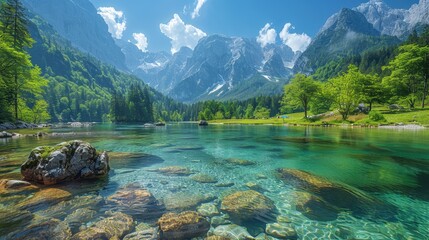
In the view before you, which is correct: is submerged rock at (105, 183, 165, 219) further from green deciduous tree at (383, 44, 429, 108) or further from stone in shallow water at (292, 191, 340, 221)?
green deciduous tree at (383, 44, 429, 108)

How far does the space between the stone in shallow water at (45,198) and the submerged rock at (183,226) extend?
18.1ft

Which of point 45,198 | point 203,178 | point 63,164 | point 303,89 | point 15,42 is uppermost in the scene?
→ point 15,42

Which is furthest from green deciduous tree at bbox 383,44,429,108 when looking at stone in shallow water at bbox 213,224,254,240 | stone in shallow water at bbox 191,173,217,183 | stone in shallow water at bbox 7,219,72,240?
stone in shallow water at bbox 7,219,72,240

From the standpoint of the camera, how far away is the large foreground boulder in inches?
478

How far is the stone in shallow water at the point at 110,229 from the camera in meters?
6.60

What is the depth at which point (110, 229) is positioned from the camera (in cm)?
708

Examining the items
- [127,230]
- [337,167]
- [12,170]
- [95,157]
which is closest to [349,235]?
[127,230]

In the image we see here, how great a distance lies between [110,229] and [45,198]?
501 centimetres

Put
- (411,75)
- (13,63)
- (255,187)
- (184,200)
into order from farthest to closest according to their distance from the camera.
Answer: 1. (411,75)
2. (13,63)
3. (255,187)
4. (184,200)

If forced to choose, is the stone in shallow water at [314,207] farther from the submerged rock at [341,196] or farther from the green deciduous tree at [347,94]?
the green deciduous tree at [347,94]

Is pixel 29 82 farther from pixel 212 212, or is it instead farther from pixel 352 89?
pixel 352 89

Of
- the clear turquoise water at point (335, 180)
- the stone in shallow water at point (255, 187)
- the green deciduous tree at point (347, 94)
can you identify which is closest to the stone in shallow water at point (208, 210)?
the clear turquoise water at point (335, 180)

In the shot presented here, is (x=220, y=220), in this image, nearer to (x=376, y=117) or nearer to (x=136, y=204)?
(x=136, y=204)

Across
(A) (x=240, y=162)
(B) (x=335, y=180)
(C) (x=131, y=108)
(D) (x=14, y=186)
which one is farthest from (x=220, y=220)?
(C) (x=131, y=108)
